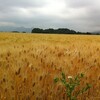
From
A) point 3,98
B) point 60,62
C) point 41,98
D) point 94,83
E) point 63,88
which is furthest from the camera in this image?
point 60,62


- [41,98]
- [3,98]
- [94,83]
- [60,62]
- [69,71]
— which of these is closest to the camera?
[3,98]

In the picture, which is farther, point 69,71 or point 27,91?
point 69,71

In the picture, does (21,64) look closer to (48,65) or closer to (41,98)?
(48,65)

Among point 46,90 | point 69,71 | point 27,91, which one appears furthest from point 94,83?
point 27,91

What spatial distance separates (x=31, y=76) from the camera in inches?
123

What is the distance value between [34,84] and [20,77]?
0.20 m

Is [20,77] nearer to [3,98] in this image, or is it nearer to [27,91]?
[27,91]

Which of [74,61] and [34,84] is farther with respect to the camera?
[74,61]

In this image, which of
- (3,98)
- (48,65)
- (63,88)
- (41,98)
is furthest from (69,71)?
(3,98)

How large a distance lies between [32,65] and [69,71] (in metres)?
0.49

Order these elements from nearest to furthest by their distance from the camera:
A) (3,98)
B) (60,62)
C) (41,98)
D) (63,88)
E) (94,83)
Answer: (3,98) → (41,98) → (63,88) → (94,83) → (60,62)

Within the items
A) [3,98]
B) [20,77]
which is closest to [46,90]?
[20,77]

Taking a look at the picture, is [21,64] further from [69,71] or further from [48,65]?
[69,71]

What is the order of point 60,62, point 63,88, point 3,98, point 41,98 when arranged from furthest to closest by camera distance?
point 60,62
point 63,88
point 41,98
point 3,98
